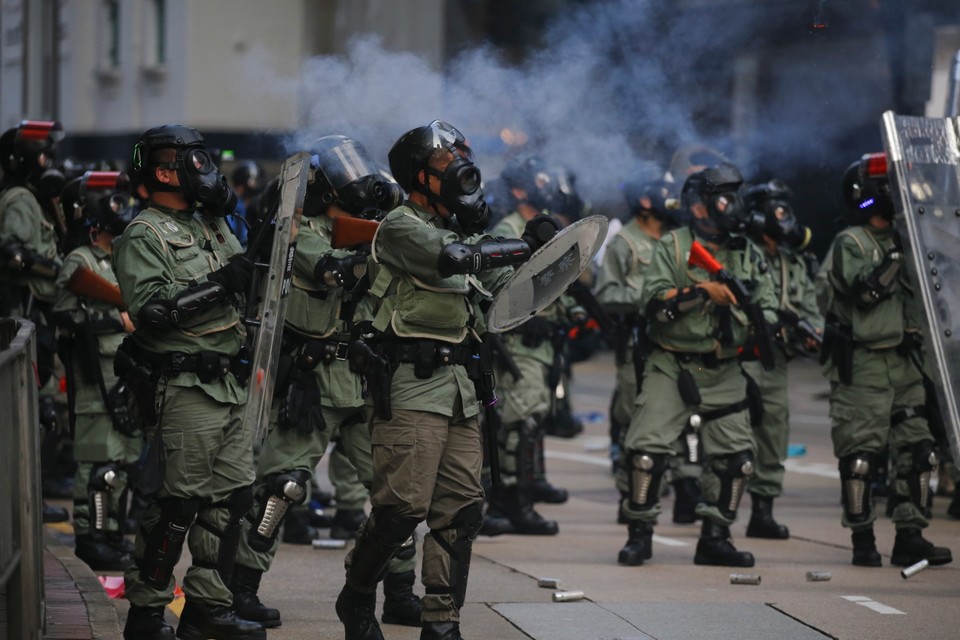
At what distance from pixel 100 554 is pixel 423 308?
3.00 m

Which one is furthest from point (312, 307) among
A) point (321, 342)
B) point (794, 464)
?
point (794, 464)

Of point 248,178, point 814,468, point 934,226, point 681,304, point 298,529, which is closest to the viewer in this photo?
point 934,226

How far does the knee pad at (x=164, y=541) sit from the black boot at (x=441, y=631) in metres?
0.99

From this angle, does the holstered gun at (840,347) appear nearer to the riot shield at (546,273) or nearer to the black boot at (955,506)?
the black boot at (955,506)

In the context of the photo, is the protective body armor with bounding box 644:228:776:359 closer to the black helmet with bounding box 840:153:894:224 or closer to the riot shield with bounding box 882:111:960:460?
the black helmet with bounding box 840:153:894:224

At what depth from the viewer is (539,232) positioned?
609 centimetres

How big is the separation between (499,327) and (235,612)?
168 cm

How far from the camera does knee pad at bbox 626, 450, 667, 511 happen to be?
8.28 metres

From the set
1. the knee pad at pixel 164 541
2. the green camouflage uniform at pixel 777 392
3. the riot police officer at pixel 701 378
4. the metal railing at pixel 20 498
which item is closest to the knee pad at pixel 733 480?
the riot police officer at pixel 701 378

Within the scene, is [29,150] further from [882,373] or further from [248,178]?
[882,373]

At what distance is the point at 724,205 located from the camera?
827 centimetres

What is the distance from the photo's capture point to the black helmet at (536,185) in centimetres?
1000

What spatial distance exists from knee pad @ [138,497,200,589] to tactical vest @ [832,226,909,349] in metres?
3.88

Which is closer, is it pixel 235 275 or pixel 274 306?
pixel 274 306
